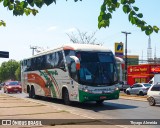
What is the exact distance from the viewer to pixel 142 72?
A: 56.5m

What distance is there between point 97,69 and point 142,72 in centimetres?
3932

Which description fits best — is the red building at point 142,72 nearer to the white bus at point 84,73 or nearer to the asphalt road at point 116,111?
the asphalt road at point 116,111

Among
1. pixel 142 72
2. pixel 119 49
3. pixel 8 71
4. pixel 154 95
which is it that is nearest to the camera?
pixel 154 95

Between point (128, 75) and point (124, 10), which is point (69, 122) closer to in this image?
point (124, 10)

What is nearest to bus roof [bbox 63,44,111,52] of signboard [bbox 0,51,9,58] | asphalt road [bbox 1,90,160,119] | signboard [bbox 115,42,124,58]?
asphalt road [bbox 1,90,160,119]

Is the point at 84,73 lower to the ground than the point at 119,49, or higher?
lower

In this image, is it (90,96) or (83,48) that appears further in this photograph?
(83,48)

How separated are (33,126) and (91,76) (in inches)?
345

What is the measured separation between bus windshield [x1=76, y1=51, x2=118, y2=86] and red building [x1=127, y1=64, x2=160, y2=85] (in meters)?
36.4

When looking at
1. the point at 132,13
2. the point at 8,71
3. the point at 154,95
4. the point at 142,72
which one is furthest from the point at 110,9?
the point at 8,71

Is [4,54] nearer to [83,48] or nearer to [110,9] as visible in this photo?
[83,48]

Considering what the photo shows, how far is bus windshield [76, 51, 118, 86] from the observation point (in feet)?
59.6

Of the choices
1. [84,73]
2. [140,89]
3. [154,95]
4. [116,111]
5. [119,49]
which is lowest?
[116,111]

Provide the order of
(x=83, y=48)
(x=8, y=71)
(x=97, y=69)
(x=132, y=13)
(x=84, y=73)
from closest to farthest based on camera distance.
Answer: (x=132, y=13), (x=84, y=73), (x=97, y=69), (x=83, y=48), (x=8, y=71)
